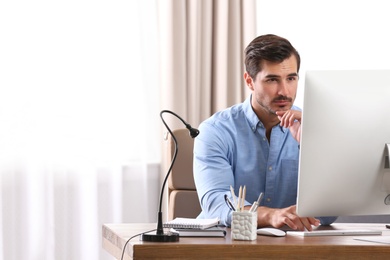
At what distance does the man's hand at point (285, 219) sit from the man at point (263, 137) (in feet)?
1.06

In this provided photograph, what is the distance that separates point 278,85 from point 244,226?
2.94 feet

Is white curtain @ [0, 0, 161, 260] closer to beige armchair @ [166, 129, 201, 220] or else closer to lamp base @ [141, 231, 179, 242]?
beige armchair @ [166, 129, 201, 220]

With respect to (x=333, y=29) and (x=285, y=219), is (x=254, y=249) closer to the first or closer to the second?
(x=285, y=219)

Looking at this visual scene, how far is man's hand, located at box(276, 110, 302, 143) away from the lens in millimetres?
2680

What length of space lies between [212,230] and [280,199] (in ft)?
2.29

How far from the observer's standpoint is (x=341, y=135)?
6.96ft

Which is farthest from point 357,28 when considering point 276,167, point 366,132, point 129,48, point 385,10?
point 366,132

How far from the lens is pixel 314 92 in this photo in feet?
6.91

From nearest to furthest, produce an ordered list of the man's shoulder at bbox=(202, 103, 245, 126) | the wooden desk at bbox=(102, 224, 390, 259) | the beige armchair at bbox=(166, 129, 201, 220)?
the wooden desk at bbox=(102, 224, 390, 259), the man's shoulder at bbox=(202, 103, 245, 126), the beige armchair at bbox=(166, 129, 201, 220)

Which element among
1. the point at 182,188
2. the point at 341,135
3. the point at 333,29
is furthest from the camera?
the point at 333,29

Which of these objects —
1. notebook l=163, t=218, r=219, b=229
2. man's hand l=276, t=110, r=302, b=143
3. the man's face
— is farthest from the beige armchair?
notebook l=163, t=218, r=219, b=229

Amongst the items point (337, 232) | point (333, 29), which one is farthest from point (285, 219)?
point (333, 29)

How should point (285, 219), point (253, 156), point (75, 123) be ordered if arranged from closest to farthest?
point (285, 219)
point (253, 156)
point (75, 123)

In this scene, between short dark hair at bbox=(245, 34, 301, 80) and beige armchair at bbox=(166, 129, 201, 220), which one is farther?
beige armchair at bbox=(166, 129, 201, 220)
